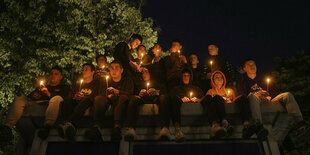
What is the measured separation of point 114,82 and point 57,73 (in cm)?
169

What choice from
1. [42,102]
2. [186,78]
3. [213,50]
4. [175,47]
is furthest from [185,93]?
[42,102]

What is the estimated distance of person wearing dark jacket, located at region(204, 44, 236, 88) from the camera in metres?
7.92

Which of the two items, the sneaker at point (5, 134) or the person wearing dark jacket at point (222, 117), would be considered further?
the sneaker at point (5, 134)

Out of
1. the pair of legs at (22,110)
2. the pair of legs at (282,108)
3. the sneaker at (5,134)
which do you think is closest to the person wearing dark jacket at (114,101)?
the pair of legs at (22,110)

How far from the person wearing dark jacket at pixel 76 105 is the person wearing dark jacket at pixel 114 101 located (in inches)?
9.9

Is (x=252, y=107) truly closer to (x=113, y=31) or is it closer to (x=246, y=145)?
(x=246, y=145)

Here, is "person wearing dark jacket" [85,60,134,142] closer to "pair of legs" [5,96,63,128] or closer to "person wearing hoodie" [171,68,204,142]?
"pair of legs" [5,96,63,128]

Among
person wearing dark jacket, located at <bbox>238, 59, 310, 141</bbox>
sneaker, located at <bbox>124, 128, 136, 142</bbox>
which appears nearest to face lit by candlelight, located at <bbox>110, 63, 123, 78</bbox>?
sneaker, located at <bbox>124, 128, 136, 142</bbox>

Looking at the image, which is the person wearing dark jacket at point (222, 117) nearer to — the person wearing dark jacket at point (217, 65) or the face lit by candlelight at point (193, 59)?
the person wearing dark jacket at point (217, 65)

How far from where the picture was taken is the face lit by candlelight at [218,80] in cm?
652

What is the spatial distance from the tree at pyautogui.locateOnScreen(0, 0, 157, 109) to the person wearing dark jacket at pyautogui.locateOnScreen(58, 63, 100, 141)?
617 cm

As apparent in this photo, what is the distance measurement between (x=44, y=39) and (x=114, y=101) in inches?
333

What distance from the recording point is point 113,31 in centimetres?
1464

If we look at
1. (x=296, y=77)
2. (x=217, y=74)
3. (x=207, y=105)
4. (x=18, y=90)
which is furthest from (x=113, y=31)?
(x=296, y=77)
